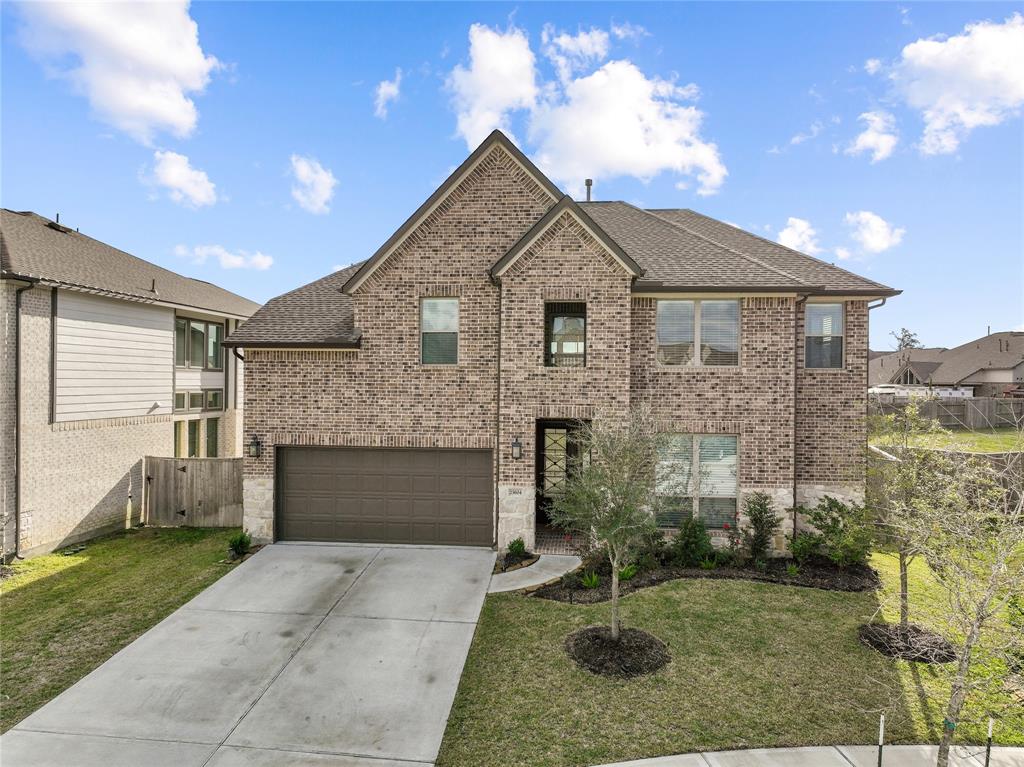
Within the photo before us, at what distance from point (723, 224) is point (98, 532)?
18.5 m

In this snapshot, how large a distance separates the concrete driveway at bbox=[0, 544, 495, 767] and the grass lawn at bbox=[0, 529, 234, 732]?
412 millimetres

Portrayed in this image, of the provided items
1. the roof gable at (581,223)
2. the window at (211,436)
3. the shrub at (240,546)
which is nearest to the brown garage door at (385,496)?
the shrub at (240,546)

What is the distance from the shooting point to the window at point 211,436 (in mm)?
17219

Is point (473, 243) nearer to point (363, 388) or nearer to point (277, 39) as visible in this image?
point (363, 388)

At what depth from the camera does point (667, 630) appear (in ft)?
25.3

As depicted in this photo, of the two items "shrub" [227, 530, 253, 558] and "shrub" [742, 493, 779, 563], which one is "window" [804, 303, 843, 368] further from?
"shrub" [227, 530, 253, 558]

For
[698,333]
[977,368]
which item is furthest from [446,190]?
[977,368]

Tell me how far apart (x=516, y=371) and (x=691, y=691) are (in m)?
6.44

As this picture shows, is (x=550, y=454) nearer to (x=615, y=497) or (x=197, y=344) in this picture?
(x=615, y=497)

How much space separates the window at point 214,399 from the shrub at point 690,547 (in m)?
15.3

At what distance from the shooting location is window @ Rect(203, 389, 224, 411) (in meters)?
17.2

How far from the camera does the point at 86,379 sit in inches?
478

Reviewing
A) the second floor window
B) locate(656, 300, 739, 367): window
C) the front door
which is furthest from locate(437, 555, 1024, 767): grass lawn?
the second floor window

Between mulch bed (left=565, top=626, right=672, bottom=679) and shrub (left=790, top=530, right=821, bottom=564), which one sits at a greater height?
shrub (left=790, top=530, right=821, bottom=564)
